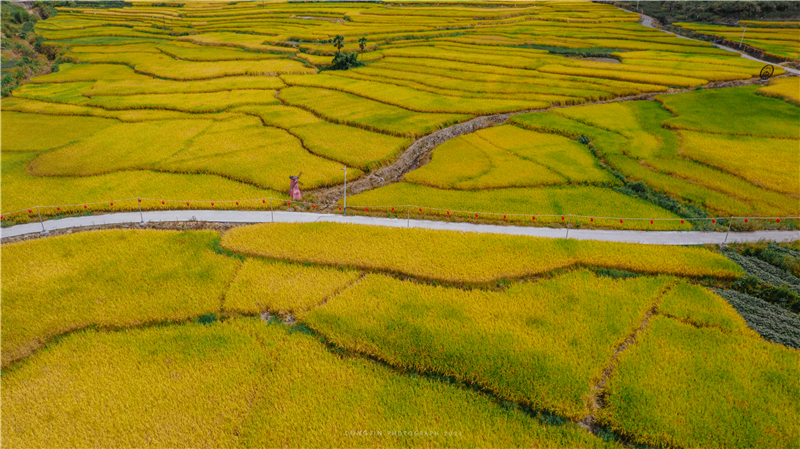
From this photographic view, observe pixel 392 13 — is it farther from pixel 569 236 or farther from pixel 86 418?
pixel 86 418

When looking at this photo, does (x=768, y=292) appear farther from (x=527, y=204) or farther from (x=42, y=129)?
(x=42, y=129)

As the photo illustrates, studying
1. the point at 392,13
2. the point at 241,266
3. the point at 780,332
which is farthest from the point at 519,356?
the point at 392,13

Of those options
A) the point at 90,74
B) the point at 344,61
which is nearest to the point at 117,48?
the point at 90,74

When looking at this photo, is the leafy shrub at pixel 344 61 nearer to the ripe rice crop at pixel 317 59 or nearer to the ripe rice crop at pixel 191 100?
the ripe rice crop at pixel 317 59

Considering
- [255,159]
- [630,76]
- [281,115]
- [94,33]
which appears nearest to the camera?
[255,159]

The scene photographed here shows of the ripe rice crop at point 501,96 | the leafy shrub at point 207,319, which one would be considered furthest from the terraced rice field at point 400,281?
the ripe rice crop at point 501,96

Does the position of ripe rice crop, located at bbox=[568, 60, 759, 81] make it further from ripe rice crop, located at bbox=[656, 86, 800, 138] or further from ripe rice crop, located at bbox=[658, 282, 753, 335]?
ripe rice crop, located at bbox=[658, 282, 753, 335]

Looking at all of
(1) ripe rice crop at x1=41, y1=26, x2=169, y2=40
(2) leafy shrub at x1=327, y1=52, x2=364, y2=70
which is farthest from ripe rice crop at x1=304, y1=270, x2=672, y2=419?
(1) ripe rice crop at x1=41, y1=26, x2=169, y2=40
